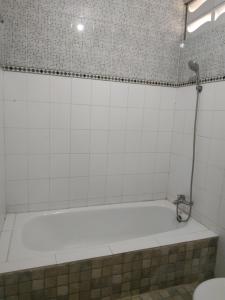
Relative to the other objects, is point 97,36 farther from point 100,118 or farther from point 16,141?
point 16,141

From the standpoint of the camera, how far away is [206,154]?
1.89m

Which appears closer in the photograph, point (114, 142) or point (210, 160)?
point (210, 160)

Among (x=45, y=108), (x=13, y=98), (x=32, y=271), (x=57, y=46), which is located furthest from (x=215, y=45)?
(x=32, y=271)

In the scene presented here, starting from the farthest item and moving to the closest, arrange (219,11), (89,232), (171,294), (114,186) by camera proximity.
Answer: (114,186), (89,232), (219,11), (171,294)

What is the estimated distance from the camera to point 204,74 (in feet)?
6.29

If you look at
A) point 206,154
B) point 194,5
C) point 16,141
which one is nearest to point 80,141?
point 16,141

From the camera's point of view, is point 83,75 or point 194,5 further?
point 194,5

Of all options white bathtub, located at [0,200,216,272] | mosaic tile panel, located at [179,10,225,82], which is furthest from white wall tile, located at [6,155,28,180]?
mosaic tile panel, located at [179,10,225,82]

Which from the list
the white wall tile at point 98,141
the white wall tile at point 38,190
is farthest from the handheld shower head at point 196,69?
the white wall tile at point 38,190

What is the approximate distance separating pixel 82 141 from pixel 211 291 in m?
1.42

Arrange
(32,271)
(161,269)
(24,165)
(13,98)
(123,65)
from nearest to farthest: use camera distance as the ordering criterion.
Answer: (32,271)
(161,269)
(13,98)
(24,165)
(123,65)

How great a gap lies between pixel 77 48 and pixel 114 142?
875 millimetres

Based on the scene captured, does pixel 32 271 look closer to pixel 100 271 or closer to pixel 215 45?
pixel 100 271

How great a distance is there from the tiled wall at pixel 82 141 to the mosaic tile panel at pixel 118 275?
29.8 inches
